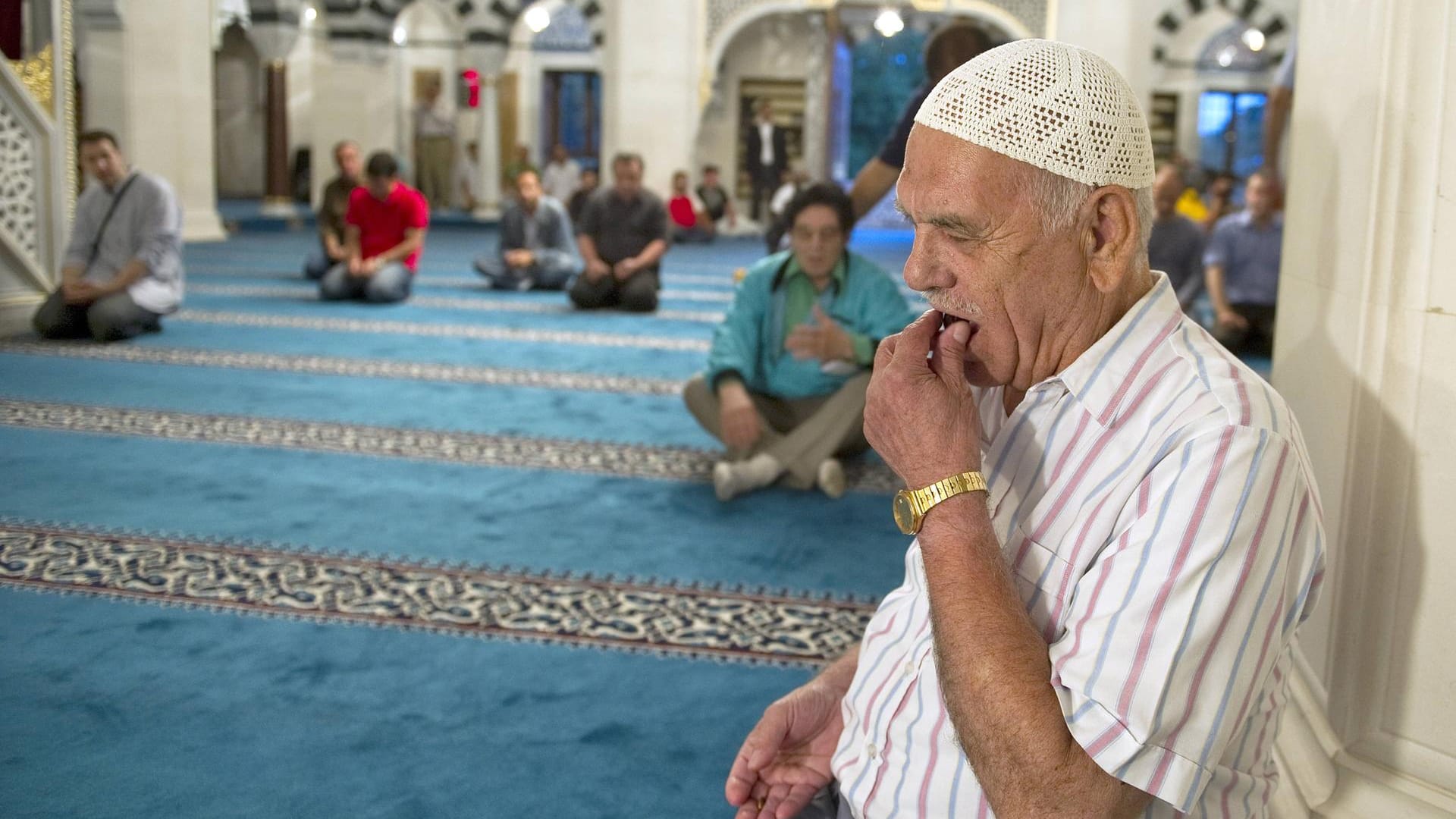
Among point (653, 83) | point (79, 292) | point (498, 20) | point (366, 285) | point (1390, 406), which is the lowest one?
point (366, 285)

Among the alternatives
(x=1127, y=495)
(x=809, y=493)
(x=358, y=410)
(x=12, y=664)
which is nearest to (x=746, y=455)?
(x=809, y=493)

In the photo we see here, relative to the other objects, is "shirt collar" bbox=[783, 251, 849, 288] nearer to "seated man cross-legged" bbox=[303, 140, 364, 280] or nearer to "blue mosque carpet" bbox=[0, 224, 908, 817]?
"blue mosque carpet" bbox=[0, 224, 908, 817]

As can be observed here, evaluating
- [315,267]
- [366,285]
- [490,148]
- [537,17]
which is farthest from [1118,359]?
[490,148]

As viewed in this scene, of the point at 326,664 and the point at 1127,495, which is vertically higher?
the point at 1127,495

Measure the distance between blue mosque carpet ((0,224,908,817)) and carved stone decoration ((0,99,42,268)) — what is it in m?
1.24

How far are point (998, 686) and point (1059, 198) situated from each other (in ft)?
1.25

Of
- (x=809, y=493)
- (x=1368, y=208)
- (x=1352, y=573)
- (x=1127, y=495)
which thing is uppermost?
(x=1368, y=208)

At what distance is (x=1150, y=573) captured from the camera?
92 centimetres

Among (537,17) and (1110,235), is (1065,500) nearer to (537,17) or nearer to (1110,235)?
(1110,235)

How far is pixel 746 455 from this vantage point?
3.43 meters

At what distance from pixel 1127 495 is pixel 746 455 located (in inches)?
96.2

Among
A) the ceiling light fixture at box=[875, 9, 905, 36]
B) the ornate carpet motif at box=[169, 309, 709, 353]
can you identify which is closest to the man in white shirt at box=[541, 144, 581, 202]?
the ceiling light fixture at box=[875, 9, 905, 36]

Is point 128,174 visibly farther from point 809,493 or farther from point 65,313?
point 809,493

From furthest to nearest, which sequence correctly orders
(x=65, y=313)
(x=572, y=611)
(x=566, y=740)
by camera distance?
(x=65, y=313) < (x=572, y=611) < (x=566, y=740)
